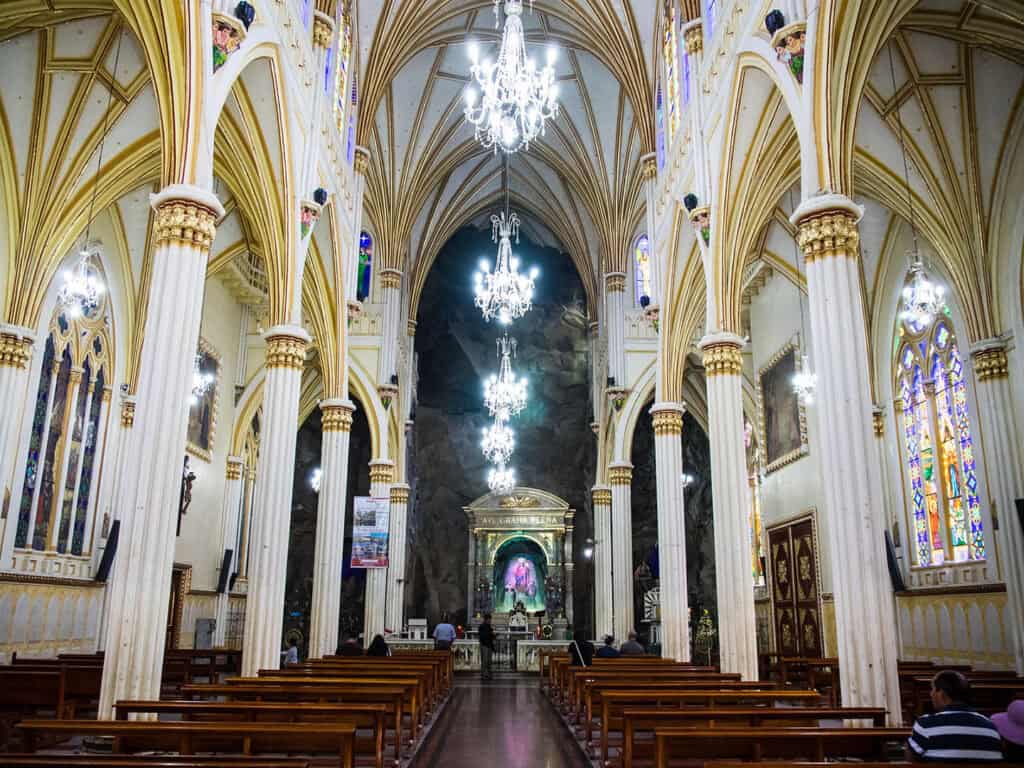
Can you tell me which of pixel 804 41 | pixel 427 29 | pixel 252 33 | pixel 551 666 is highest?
pixel 427 29

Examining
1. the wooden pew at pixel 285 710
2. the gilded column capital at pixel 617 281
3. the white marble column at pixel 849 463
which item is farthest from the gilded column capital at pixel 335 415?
the white marble column at pixel 849 463

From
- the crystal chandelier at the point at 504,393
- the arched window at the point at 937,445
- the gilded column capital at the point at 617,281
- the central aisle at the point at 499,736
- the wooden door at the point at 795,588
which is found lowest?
the central aisle at the point at 499,736

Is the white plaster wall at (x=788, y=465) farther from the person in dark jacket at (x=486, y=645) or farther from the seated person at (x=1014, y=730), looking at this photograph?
the seated person at (x=1014, y=730)

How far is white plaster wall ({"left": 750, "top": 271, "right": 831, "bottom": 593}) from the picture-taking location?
765 inches

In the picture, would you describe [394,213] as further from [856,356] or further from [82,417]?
[856,356]

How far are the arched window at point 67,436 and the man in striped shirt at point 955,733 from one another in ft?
50.6

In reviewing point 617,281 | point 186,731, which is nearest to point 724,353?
point 617,281

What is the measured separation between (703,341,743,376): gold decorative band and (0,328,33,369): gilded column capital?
1210 cm

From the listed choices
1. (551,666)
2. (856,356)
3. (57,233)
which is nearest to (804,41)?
(856,356)

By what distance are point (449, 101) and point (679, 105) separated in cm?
1071

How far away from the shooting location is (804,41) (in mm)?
9703

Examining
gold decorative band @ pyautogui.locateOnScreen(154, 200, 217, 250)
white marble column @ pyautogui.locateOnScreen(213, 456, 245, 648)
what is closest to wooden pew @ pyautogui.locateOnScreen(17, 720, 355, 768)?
gold decorative band @ pyautogui.locateOnScreen(154, 200, 217, 250)

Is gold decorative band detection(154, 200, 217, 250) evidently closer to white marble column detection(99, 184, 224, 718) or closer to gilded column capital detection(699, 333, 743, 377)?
white marble column detection(99, 184, 224, 718)

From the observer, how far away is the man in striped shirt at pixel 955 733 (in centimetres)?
450
